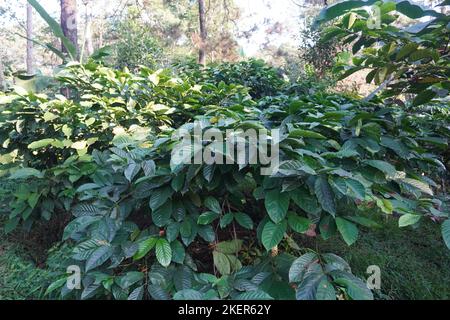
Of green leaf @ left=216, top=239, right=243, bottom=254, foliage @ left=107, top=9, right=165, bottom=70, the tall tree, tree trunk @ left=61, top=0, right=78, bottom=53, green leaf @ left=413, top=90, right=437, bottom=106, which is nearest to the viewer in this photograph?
green leaf @ left=216, top=239, right=243, bottom=254

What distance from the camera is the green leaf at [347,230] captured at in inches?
39.1

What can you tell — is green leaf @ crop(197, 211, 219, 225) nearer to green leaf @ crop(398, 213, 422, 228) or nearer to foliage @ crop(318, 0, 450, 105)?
green leaf @ crop(398, 213, 422, 228)

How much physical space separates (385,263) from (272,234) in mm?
1164

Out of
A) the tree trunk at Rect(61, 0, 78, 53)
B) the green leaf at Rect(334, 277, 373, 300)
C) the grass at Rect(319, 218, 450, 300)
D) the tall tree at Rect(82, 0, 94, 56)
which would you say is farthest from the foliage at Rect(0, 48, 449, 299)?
the tree trunk at Rect(61, 0, 78, 53)

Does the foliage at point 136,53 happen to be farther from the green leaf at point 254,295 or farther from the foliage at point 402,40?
the green leaf at point 254,295

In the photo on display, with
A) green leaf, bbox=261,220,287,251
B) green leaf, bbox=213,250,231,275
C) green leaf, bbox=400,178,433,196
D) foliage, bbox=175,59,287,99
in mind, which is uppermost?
foliage, bbox=175,59,287,99

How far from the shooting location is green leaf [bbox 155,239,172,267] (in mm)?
1071

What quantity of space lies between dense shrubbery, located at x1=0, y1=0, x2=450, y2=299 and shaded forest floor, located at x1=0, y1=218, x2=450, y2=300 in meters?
0.25

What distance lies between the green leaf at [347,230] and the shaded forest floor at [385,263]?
2.22 feet

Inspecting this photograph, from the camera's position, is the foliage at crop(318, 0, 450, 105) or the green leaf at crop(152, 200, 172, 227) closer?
the green leaf at crop(152, 200, 172, 227)

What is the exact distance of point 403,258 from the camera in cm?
194

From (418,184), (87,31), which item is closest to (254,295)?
(418,184)

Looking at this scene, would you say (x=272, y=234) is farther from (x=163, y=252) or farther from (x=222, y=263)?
(x=163, y=252)
